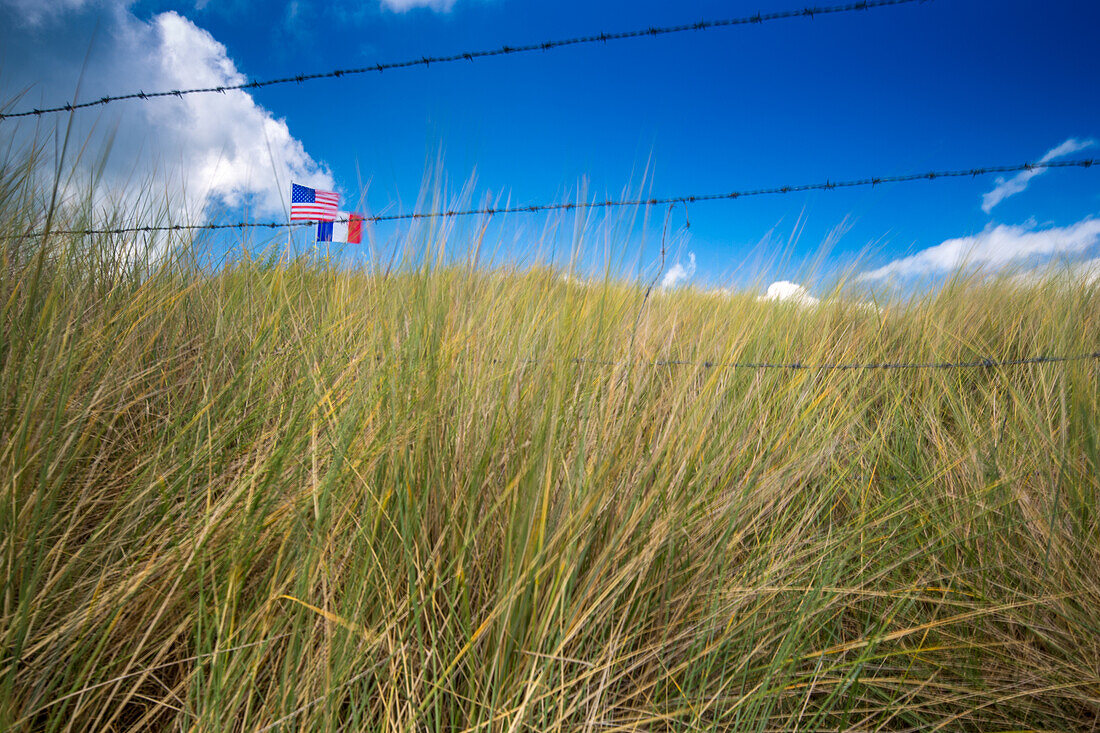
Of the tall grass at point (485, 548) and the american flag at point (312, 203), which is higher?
the american flag at point (312, 203)

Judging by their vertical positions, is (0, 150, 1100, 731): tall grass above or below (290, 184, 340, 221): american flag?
below

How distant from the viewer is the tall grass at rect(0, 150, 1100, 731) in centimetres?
83

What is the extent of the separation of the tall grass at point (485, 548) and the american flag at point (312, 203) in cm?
240

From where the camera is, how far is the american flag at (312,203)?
4.00 metres

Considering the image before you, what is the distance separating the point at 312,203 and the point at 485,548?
358 cm

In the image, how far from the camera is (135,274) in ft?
6.43

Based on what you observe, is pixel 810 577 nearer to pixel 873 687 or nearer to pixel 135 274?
pixel 873 687

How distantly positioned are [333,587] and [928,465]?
174 cm

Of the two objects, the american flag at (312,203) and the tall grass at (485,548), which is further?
the american flag at (312,203)

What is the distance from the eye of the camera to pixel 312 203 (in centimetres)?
383

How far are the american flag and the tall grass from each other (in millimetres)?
2405

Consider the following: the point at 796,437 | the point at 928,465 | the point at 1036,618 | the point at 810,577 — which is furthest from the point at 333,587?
the point at 928,465

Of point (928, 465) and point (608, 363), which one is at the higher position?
point (608, 363)

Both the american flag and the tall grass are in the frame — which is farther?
the american flag
